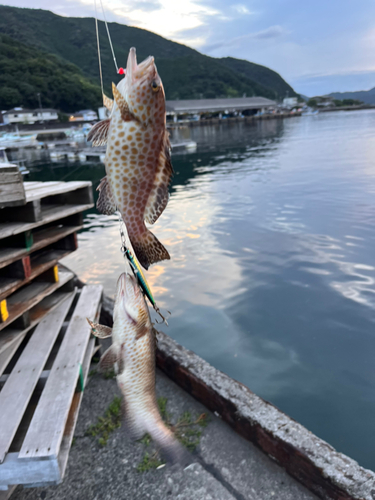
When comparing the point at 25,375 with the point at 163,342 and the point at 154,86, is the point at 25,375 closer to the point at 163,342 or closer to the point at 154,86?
the point at 163,342

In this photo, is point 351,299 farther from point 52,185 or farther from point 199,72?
point 199,72

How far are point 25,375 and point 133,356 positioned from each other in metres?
3.19

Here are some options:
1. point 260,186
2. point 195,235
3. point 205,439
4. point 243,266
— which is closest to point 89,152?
point 260,186

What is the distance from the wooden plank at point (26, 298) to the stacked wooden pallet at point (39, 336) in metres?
0.01

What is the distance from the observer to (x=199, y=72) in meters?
199

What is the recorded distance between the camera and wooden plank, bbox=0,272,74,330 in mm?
4568

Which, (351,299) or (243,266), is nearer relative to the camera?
(351,299)

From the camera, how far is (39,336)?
16.9 feet

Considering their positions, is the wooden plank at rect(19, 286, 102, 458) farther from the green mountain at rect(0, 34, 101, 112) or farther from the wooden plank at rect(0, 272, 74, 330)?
the green mountain at rect(0, 34, 101, 112)

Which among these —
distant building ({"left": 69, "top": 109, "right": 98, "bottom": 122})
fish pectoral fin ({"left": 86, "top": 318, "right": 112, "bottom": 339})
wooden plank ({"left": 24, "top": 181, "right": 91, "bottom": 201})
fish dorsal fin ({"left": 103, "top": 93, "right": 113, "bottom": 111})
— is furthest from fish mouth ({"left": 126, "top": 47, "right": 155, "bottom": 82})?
distant building ({"left": 69, "top": 109, "right": 98, "bottom": 122})

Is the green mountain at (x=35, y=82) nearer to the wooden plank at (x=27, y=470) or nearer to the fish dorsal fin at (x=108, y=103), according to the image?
the wooden plank at (x=27, y=470)

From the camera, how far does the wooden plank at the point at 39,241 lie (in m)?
4.27

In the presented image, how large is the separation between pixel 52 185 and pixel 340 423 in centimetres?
568

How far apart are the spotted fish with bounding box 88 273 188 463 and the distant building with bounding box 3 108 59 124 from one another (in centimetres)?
11723
